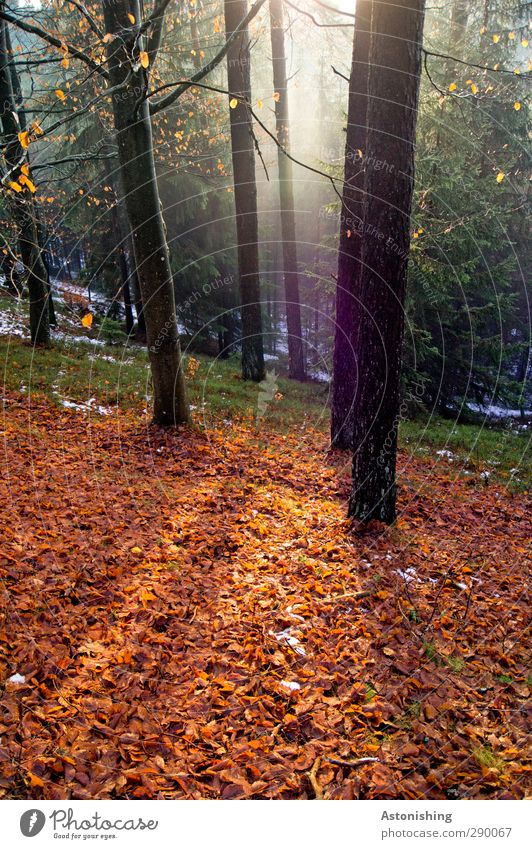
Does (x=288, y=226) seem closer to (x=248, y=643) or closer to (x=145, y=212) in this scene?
(x=145, y=212)

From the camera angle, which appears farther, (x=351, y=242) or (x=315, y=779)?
(x=351, y=242)

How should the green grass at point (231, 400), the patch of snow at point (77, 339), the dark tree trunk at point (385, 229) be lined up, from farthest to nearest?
the patch of snow at point (77, 339)
the green grass at point (231, 400)
the dark tree trunk at point (385, 229)

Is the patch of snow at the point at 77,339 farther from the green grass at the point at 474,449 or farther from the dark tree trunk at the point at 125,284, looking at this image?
the green grass at the point at 474,449

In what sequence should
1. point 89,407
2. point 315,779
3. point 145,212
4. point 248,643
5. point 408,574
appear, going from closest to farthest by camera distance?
point 315,779
point 248,643
point 408,574
point 145,212
point 89,407

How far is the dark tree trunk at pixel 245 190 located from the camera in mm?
10281

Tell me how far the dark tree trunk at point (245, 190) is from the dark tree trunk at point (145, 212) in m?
4.58

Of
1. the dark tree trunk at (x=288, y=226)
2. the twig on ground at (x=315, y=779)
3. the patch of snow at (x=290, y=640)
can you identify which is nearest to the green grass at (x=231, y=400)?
the dark tree trunk at (x=288, y=226)

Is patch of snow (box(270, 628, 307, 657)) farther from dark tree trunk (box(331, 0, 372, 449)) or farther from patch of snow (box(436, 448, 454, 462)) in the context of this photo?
patch of snow (box(436, 448, 454, 462))

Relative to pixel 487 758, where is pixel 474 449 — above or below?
above

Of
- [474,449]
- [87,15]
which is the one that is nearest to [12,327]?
[87,15]

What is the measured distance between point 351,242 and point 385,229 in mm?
2477

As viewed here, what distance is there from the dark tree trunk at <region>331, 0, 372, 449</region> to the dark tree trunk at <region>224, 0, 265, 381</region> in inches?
164

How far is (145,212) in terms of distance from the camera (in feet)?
22.5
